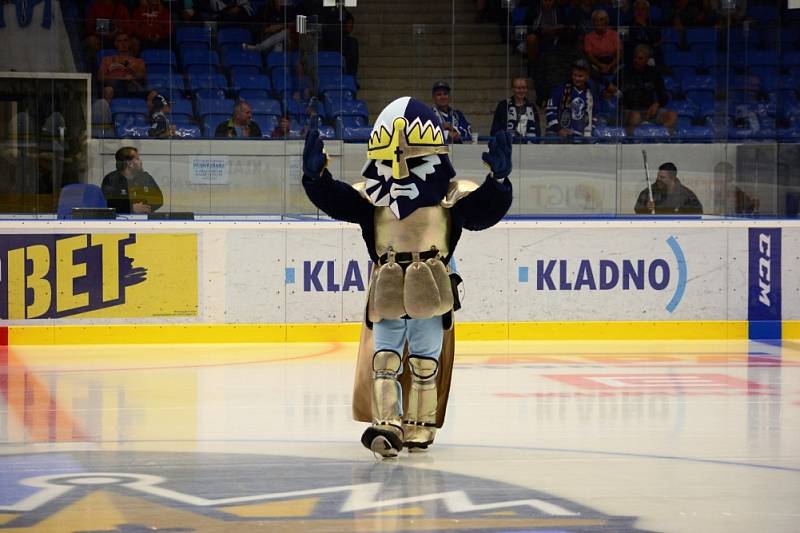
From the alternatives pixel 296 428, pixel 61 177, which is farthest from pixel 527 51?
pixel 296 428

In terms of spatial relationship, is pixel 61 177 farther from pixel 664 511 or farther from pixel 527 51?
pixel 664 511

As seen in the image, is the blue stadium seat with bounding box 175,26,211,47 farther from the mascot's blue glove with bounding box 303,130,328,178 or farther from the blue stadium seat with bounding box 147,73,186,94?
the mascot's blue glove with bounding box 303,130,328,178

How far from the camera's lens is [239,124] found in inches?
412

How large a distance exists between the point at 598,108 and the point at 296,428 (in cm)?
493

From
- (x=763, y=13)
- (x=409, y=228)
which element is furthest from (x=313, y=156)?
(x=763, y=13)

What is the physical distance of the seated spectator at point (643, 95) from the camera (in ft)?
35.9

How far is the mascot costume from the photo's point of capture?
606 centimetres

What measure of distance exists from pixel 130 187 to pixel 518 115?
119 inches

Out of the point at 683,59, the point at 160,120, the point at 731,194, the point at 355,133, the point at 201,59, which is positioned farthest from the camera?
the point at 683,59

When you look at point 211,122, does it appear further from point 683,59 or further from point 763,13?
point 763,13

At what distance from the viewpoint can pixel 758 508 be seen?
5.06 meters

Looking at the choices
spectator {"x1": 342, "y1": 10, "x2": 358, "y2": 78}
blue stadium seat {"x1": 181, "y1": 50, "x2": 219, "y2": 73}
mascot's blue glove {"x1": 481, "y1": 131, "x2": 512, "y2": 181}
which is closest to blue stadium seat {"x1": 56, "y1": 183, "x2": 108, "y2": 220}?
blue stadium seat {"x1": 181, "y1": 50, "x2": 219, "y2": 73}

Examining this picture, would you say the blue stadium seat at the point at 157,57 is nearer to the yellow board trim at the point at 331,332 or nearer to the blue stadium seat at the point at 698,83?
the yellow board trim at the point at 331,332

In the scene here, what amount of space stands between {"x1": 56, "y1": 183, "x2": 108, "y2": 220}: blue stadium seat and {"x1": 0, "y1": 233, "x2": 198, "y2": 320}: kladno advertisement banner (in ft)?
0.63
